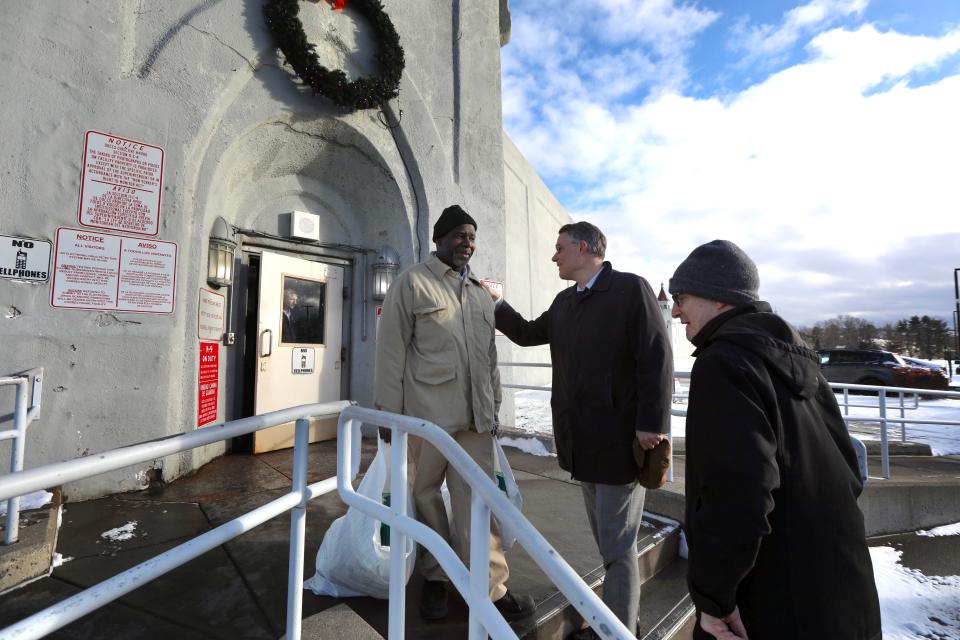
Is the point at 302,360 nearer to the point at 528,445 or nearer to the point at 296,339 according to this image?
the point at 296,339

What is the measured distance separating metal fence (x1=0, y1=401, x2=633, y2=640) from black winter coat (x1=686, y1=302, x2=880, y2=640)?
1.06 feet

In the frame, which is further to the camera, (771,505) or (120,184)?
(120,184)

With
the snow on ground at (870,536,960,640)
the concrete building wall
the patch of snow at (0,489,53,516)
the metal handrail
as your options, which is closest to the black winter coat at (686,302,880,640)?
the metal handrail

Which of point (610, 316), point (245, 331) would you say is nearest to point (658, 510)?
point (610, 316)

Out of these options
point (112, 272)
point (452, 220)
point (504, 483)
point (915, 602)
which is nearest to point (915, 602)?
point (915, 602)

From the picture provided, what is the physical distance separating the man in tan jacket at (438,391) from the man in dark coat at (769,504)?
1.06 m

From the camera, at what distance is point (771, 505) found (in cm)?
102

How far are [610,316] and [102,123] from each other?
3766 mm

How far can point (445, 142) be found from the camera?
5.71 m

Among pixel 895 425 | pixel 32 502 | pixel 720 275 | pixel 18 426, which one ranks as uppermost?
pixel 720 275

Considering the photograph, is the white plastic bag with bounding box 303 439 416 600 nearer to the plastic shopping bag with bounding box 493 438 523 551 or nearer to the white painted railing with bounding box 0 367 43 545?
the plastic shopping bag with bounding box 493 438 523 551

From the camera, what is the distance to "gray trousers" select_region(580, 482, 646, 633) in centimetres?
187

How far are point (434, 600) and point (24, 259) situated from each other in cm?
338

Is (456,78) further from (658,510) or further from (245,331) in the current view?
(658,510)
